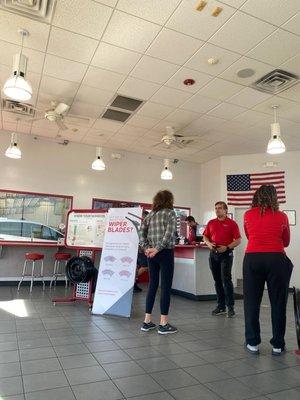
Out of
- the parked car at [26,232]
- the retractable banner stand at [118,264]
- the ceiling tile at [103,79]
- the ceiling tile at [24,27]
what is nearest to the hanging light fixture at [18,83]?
the ceiling tile at [24,27]

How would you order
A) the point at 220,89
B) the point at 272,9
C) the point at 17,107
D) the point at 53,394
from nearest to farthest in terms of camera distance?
the point at 53,394 < the point at 272,9 < the point at 220,89 < the point at 17,107

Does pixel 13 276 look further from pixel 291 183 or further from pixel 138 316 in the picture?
pixel 291 183

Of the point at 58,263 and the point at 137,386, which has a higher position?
the point at 58,263

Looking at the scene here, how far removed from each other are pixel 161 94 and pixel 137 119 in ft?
4.21

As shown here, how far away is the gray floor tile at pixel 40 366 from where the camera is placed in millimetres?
2525

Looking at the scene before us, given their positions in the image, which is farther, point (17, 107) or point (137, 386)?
point (17, 107)

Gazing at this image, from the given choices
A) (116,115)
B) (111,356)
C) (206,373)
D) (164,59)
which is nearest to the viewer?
(206,373)

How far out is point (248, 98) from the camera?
18.2 ft

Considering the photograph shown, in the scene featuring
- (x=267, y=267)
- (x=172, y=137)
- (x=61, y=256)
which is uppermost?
(x=172, y=137)

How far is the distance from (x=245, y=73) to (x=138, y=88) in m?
1.78

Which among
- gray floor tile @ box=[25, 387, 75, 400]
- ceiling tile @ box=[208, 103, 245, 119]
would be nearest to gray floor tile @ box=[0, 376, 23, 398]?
gray floor tile @ box=[25, 387, 75, 400]

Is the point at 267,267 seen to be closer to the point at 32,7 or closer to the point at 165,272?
the point at 165,272

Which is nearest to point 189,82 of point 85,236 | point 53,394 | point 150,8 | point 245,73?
point 245,73

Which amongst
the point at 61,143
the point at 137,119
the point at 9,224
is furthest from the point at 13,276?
the point at 137,119
